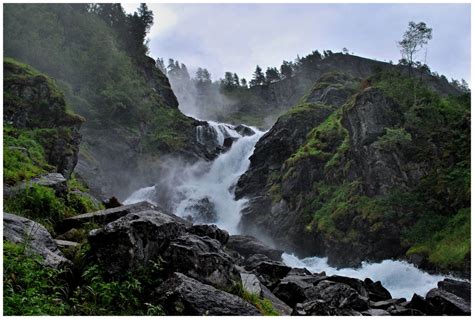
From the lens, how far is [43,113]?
27.0 m

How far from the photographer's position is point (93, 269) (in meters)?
8.05

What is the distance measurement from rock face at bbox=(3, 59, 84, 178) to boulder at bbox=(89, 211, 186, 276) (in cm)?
1610

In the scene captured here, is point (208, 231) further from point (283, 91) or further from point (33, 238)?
point (283, 91)

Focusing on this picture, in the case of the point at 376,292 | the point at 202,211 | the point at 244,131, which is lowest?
the point at 376,292

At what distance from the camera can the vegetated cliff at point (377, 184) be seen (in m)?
30.6

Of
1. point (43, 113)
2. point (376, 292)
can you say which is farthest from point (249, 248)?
point (43, 113)

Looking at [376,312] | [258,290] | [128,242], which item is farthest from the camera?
[376,312]

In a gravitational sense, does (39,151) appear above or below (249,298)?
above

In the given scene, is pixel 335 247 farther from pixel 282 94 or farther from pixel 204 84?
pixel 204 84

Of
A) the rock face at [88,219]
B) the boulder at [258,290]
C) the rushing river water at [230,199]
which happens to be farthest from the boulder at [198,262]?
the rushing river water at [230,199]

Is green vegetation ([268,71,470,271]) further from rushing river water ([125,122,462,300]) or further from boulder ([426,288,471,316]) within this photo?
boulder ([426,288,471,316])

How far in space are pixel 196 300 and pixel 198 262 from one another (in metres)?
1.30

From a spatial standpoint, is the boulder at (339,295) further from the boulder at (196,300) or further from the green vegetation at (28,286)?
the green vegetation at (28,286)

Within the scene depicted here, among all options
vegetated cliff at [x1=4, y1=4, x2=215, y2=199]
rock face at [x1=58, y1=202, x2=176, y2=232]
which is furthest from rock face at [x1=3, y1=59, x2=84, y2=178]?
vegetated cliff at [x1=4, y1=4, x2=215, y2=199]
